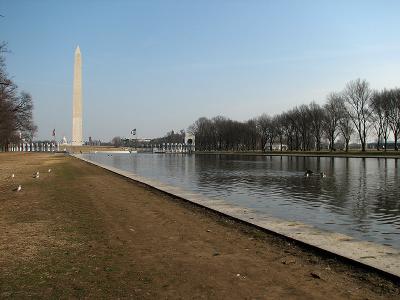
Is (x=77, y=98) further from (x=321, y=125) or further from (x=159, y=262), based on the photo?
(x=159, y=262)

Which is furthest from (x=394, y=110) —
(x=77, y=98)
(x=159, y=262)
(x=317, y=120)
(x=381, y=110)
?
(x=159, y=262)

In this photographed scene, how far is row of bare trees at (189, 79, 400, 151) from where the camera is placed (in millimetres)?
90438

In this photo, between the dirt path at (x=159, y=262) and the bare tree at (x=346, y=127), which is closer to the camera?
the dirt path at (x=159, y=262)

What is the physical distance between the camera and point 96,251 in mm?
8891

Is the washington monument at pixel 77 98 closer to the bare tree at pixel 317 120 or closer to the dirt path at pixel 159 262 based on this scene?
the bare tree at pixel 317 120

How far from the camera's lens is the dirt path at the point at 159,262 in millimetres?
6555

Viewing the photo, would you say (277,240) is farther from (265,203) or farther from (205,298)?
(265,203)

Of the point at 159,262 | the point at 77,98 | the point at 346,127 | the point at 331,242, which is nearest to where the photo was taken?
the point at 159,262

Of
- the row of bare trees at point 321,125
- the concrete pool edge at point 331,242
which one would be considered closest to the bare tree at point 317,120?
the row of bare trees at point 321,125

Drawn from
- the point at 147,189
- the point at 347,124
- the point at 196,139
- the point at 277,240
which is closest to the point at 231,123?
the point at 196,139

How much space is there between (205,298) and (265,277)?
1.41 meters

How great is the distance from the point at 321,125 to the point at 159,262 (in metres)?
106

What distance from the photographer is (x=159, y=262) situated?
26.7 ft

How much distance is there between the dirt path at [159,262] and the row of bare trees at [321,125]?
8427 cm
